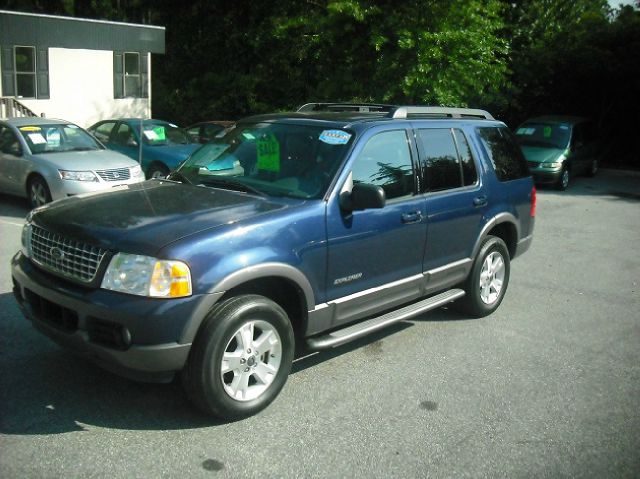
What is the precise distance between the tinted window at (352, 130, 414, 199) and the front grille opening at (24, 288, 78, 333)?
204 cm

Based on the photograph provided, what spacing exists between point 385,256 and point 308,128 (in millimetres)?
1091

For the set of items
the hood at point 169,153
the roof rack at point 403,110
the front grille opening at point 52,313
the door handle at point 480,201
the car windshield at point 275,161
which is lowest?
the front grille opening at point 52,313

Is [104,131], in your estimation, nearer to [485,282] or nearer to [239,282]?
[485,282]

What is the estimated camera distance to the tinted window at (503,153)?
6332 millimetres

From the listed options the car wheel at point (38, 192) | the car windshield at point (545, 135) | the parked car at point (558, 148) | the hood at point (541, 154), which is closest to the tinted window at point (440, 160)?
the car wheel at point (38, 192)

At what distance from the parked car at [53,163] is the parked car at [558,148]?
955 centimetres

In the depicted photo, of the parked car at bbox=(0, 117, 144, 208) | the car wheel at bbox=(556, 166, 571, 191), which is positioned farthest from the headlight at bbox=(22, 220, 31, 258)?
the car wheel at bbox=(556, 166, 571, 191)

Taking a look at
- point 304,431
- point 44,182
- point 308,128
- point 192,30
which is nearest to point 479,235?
point 308,128

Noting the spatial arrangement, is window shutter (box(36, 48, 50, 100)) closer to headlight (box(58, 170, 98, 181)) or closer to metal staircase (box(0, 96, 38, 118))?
metal staircase (box(0, 96, 38, 118))

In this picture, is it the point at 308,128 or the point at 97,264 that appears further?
the point at 308,128

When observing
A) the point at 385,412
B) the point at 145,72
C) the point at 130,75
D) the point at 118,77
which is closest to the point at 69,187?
the point at 385,412

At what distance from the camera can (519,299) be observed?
7.12m

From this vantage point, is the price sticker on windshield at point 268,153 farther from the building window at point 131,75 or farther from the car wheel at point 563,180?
the building window at point 131,75

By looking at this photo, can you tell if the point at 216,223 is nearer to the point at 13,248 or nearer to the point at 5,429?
the point at 5,429
